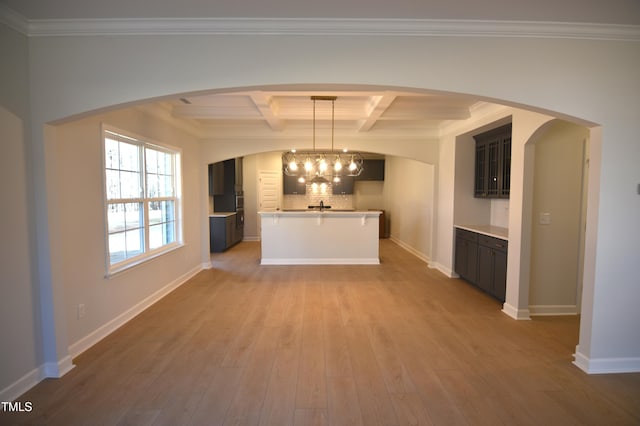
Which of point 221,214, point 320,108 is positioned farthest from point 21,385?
point 221,214

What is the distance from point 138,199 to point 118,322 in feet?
4.82

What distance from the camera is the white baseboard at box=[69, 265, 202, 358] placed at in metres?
2.89

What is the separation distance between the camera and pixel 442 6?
2.13 m

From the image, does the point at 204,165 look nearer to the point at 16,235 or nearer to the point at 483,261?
the point at 16,235

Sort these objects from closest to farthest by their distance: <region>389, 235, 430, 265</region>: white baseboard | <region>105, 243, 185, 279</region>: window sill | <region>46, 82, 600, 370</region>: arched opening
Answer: <region>46, 82, 600, 370</region>: arched opening, <region>105, 243, 185, 279</region>: window sill, <region>389, 235, 430, 265</region>: white baseboard

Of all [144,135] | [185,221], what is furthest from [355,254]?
[144,135]

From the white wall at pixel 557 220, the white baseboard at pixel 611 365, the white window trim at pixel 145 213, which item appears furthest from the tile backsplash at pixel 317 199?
the white baseboard at pixel 611 365

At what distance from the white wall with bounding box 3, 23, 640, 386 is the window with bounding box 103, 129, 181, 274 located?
0.95 metres

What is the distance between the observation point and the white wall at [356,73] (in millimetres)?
2361

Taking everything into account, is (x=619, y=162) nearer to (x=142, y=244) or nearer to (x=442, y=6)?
(x=442, y=6)

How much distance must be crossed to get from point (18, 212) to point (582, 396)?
4.33 m

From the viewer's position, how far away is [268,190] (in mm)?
9695

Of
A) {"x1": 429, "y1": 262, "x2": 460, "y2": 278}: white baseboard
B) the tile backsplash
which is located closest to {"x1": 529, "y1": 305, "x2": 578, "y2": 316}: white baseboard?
{"x1": 429, "y1": 262, "x2": 460, "y2": 278}: white baseboard

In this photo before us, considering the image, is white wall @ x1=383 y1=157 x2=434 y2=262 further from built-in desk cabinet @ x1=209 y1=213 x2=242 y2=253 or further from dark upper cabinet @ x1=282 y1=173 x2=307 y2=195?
built-in desk cabinet @ x1=209 y1=213 x2=242 y2=253
